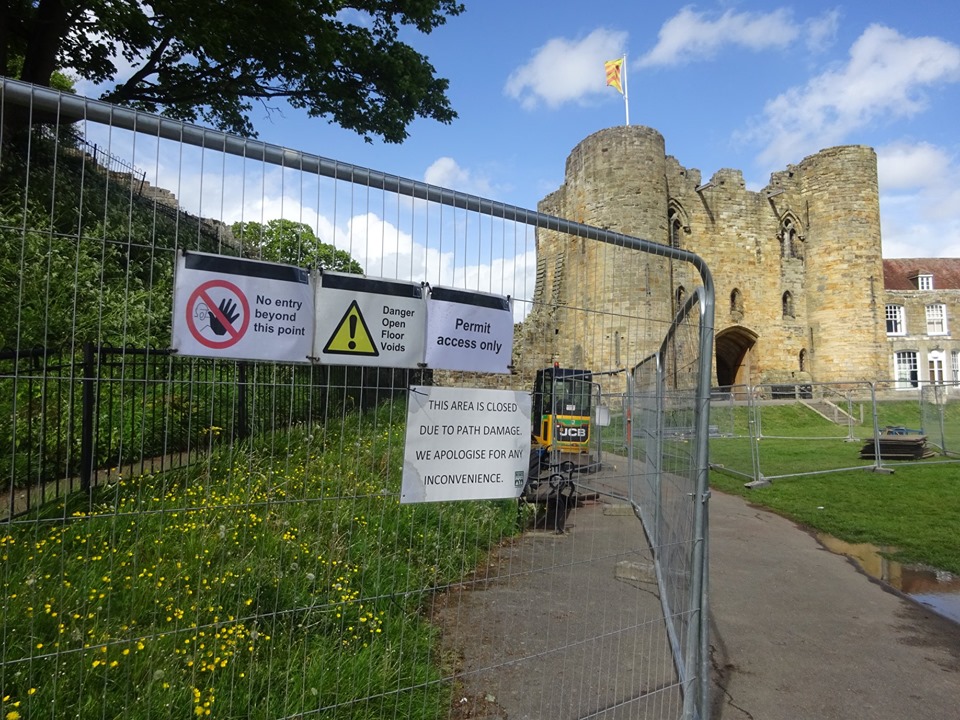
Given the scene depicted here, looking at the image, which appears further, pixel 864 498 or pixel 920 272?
pixel 920 272

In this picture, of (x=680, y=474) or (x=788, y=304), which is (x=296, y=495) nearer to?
(x=680, y=474)

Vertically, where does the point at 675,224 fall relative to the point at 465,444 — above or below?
above

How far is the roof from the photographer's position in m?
51.3

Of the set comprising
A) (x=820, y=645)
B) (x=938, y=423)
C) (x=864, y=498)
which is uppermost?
(x=938, y=423)

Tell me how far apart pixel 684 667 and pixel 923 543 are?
6.75m

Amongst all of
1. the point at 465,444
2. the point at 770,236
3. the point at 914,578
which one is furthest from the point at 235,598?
the point at 770,236

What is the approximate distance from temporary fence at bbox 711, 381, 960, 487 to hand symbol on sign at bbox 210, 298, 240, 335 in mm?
12264

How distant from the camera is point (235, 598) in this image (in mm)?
3934

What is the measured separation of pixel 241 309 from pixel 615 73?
36.4 meters

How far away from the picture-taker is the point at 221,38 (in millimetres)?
11094

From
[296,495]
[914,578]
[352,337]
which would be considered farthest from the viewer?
[914,578]

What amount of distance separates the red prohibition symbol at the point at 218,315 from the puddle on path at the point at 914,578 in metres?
6.81

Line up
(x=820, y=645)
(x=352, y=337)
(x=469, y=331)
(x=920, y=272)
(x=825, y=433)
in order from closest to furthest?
(x=352, y=337) < (x=469, y=331) < (x=820, y=645) < (x=825, y=433) < (x=920, y=272)

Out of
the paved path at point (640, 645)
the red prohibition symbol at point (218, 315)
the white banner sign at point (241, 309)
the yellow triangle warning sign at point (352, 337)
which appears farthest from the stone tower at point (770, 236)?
the red prohibition symbol at point (218, 315)
